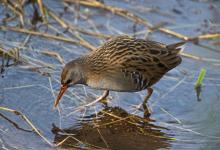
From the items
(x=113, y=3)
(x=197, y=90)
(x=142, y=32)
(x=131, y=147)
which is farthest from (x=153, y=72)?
(x=113, y=3)

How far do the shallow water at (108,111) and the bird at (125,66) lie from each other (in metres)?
0.19

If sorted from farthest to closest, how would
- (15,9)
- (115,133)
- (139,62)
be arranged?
(15,9) → (139,62) → (115,133)

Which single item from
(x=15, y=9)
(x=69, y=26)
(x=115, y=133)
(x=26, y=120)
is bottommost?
(x=115, y=133)

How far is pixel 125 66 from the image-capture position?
5746mm

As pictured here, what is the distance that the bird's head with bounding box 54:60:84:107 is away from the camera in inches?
212

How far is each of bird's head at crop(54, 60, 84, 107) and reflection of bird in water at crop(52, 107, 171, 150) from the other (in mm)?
305

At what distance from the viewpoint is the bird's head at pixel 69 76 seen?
539 centimetres

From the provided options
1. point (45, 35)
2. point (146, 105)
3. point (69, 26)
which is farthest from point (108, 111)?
point (69, 26)

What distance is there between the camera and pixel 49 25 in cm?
713

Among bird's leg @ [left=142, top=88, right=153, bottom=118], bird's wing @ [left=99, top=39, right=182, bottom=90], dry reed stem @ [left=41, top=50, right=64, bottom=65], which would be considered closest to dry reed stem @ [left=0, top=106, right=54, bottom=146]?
bird's wing @ [left=99, top=39, right=182, bottom=90]

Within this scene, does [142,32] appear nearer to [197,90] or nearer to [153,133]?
[197,90]

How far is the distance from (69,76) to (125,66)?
1.92ft

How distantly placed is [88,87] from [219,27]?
95.1 inches

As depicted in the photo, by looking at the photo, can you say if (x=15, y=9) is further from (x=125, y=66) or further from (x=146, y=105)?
(x=146, y=105)
